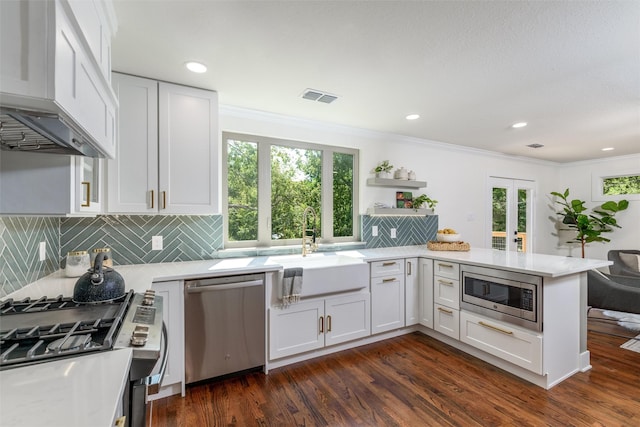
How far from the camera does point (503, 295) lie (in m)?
2.37

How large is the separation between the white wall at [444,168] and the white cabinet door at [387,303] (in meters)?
0.99

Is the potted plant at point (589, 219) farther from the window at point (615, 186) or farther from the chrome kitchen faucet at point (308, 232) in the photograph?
the chrome kitchen faucet at point (308, 232)

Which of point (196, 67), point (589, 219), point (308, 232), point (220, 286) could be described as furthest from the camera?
point (589, 219)

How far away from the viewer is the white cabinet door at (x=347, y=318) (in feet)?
8.49

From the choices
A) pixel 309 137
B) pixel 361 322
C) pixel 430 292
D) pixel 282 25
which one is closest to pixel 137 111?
pixel 282 25

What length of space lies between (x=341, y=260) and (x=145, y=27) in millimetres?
2285

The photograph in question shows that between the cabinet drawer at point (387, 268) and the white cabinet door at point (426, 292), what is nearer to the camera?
the cabinet drawer at point (387, 268)

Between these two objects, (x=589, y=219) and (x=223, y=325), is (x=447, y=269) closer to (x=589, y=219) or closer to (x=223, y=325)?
(x=223, y=325)


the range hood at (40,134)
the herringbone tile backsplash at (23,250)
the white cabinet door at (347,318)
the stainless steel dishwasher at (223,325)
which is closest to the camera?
the range hood at (40,134)

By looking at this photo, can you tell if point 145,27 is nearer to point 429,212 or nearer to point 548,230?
point 429,212

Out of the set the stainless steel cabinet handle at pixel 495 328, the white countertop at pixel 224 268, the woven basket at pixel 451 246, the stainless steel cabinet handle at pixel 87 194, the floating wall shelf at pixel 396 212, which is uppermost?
the stainless steel cabinet handle at pixel 87 194

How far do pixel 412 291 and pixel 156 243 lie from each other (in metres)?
2.53

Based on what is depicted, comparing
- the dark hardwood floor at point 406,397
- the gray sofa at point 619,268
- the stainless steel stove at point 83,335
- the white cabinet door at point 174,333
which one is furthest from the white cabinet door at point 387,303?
the gray sofa at point 619,268

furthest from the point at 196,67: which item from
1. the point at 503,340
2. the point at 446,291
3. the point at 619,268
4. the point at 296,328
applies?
the point at 619,268
